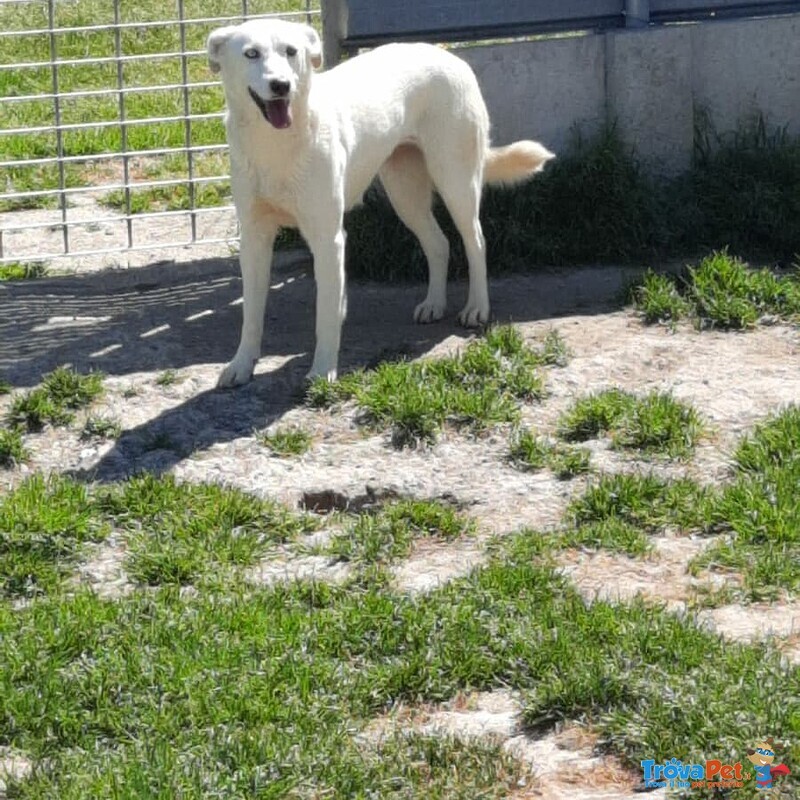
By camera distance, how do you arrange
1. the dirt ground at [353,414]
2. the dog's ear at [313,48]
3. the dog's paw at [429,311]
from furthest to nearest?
the dog's paw at [429,311] → the dog's ear at [313,48] → the dirt ground at [353,414]

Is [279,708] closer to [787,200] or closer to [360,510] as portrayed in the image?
[360,510]

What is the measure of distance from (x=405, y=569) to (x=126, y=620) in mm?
935

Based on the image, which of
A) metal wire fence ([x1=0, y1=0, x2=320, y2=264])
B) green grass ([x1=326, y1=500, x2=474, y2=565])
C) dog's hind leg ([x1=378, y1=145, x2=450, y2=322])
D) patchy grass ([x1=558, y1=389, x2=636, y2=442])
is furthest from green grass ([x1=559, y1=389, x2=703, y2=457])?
metal wire fence ([x1=0, y1=0, x2=320, y2=264])

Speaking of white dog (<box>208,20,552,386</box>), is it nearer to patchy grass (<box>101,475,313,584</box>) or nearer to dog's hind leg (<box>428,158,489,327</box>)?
dog's hind leg (<box>428,158,489,327</box>)

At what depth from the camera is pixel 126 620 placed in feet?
15.6

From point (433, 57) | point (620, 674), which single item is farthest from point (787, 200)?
point (620, 674)

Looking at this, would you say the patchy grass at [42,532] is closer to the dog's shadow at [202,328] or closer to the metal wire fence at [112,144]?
the dog's shadow at [202,328]

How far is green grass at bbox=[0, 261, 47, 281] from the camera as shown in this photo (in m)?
8.54

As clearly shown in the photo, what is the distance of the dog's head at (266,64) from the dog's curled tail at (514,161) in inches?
59.6

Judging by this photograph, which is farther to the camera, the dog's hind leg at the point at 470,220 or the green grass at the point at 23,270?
the green grass at the point at 23,270

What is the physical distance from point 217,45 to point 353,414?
154cm

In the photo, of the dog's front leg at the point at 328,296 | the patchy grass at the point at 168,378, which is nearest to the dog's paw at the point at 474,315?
the dog's front leg at the point at 328,296

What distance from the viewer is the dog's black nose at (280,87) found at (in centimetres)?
619

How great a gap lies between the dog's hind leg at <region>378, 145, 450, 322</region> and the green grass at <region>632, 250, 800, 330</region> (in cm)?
92
